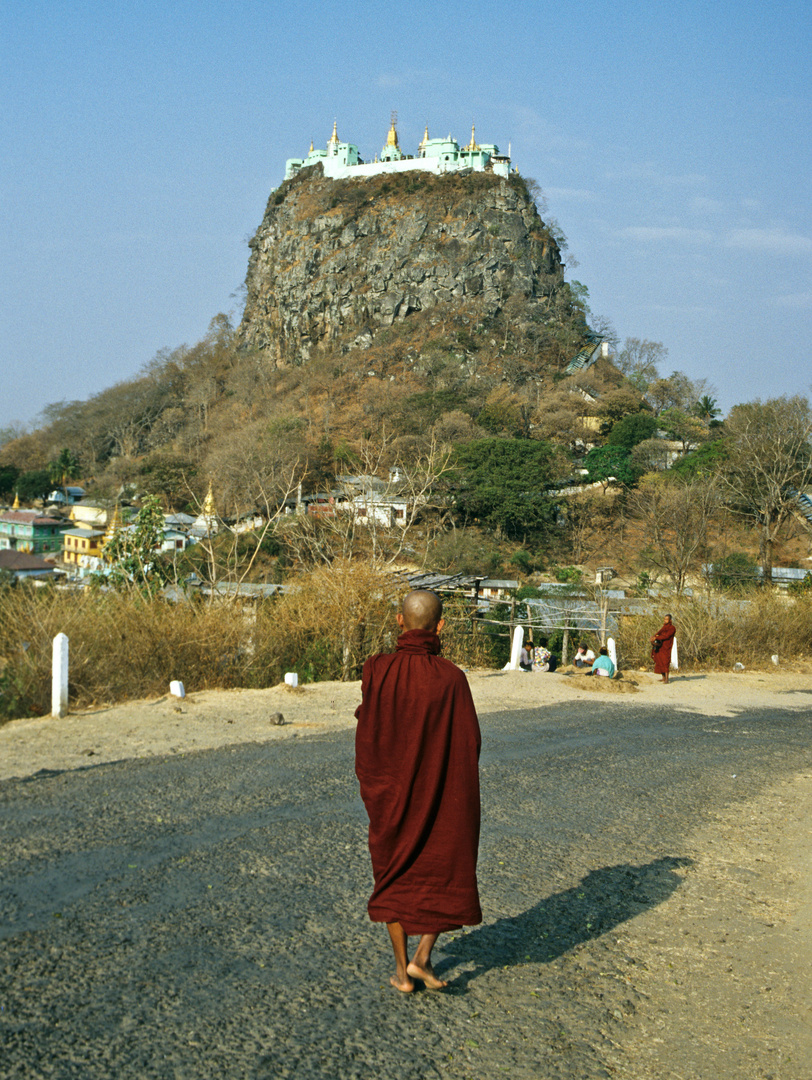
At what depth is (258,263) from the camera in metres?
98.9

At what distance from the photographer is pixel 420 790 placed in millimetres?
3303

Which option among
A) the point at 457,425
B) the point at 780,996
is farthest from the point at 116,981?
the point at 457,425

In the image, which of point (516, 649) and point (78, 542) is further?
point (78, 542)

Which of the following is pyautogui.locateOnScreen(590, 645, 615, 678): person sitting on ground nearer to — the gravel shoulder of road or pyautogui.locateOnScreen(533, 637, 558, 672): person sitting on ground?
the gravel shoulder of road

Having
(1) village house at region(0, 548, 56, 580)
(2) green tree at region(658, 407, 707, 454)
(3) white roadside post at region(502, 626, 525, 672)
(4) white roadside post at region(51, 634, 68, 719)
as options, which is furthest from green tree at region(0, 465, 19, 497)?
(4) white roadside post at region(51, 634, 68, 719)

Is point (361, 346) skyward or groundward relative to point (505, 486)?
skyward

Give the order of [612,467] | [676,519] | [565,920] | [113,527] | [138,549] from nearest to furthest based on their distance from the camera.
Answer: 1. [565,920]
2. [138,549]
3. [113,527]
4. [676,519]
5. [612,467]

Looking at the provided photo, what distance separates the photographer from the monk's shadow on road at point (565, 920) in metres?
3.73

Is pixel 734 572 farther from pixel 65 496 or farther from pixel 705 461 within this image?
pixel 65 496

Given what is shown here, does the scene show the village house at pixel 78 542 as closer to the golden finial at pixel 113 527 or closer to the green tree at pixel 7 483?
the golden finial at pixel 113 527

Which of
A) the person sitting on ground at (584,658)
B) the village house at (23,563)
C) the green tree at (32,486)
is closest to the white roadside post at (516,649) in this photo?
the person sitting on ground at (584,658)

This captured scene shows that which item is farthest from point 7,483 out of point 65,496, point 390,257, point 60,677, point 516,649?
point 60,677

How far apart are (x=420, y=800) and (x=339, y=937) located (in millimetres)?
981

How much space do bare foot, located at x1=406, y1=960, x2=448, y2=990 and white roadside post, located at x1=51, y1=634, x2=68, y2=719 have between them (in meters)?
6.65
